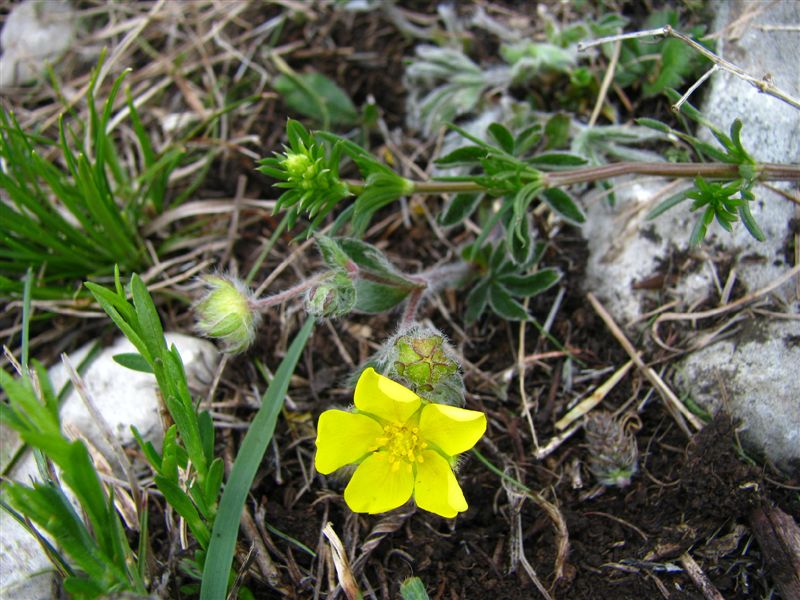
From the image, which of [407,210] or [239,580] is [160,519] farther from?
[407,210]

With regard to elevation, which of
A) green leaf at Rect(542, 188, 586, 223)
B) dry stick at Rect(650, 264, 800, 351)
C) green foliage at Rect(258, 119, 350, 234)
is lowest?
dry stick at Rect(650, 264, 800, 351)

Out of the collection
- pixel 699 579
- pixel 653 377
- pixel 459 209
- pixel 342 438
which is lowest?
pixel 699 579

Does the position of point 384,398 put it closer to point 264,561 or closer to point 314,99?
point 264,561

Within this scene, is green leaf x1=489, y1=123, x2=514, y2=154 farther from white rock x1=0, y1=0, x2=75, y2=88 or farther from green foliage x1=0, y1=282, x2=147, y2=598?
white rock x1=0, y1=0, x2=75, y2=88

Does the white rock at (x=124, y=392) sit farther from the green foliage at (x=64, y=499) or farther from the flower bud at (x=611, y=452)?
the flower bud at (x=611, y=452)

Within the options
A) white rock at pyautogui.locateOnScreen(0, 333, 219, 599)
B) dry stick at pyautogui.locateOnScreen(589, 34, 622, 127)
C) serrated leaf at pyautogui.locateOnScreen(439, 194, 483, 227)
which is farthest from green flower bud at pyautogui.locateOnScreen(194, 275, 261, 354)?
dry stick at pyautogui.locateOnScreen(589, 34, 622, 127)

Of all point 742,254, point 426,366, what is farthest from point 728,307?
point 426,366
